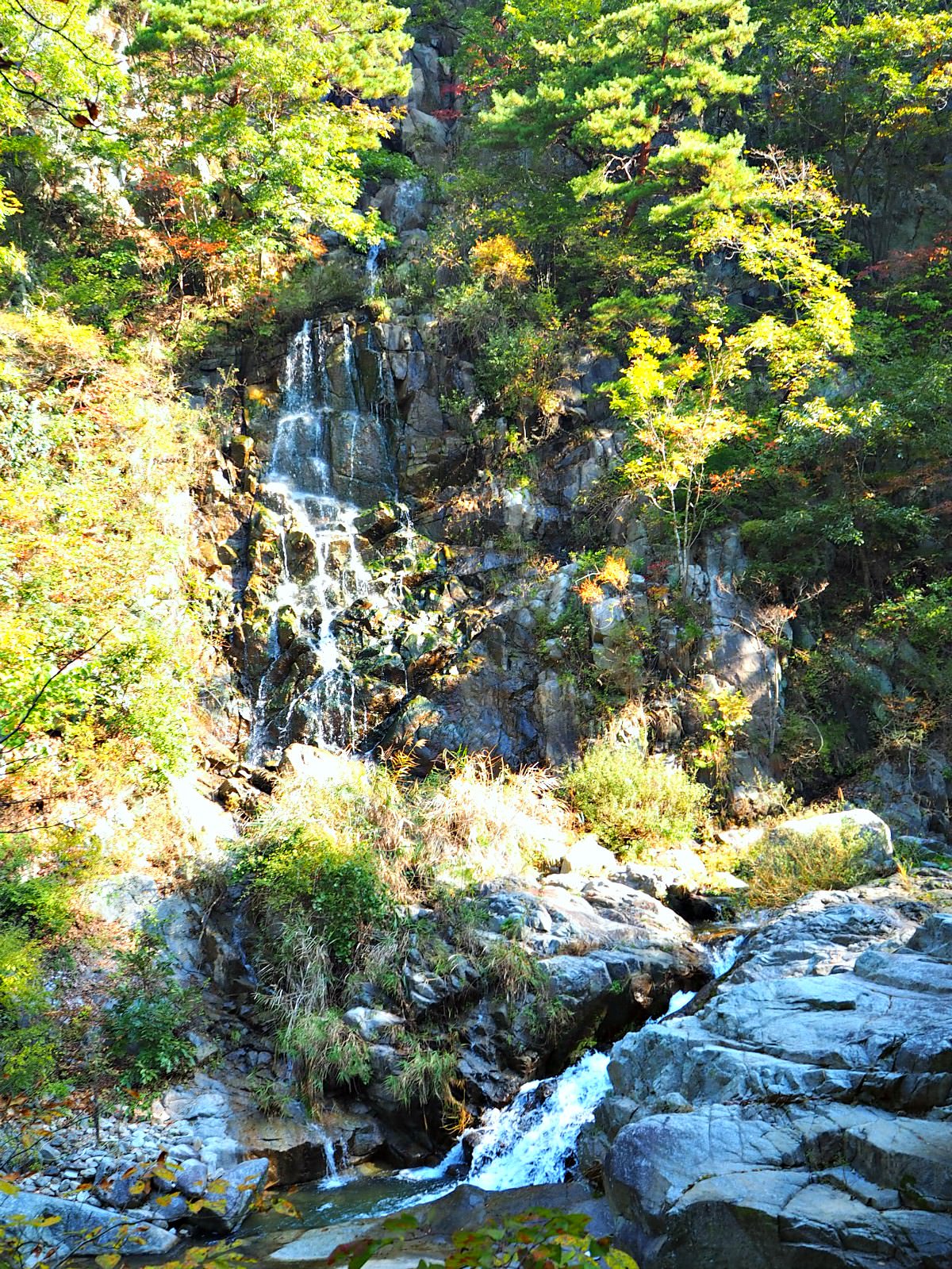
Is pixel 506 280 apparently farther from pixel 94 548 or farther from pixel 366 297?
pixel 94 548

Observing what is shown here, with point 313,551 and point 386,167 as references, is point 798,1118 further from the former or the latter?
point 386,167

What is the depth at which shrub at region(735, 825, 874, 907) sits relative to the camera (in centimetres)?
847

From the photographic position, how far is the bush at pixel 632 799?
1013 centimetres

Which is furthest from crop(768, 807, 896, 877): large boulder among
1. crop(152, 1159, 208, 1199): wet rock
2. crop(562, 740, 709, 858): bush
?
crop(152, 1159, 208, 1199): wet rock

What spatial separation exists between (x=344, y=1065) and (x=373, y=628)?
7892mm

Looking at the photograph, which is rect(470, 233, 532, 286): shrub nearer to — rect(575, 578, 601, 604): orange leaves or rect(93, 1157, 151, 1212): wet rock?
rect(575, 578, 601, 604): orange leaves

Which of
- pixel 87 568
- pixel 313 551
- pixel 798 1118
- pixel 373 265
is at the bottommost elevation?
pixel 798 1118

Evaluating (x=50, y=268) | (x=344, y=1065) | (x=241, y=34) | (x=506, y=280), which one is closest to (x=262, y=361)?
(x=50, y=268)

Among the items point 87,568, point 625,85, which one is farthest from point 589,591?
point 625,85

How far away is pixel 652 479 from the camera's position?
529 inches

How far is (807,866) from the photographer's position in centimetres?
866

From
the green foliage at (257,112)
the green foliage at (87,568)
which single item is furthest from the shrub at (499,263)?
the green foliage at (87,568)

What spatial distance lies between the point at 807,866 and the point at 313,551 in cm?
923

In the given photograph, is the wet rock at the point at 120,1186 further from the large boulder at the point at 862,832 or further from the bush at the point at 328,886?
the large boulder at the point at 862,832
